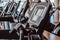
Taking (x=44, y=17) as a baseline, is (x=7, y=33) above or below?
below

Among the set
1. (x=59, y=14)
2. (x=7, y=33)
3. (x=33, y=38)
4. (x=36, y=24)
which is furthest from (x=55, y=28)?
(x=59, y=14)

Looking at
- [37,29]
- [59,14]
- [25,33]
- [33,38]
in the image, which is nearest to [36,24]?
[37,29]

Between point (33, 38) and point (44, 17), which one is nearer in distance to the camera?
point (44, 17)

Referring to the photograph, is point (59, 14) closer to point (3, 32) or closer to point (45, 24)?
point (3, 32)

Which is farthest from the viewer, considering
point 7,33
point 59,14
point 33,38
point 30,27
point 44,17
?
point 59,14

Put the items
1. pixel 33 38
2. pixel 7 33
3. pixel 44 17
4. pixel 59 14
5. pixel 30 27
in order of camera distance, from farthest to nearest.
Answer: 1. pixel 59 14
2. pixel 7 33
3. pixel 33 38
4. pixel 30 27
5. pixel 44 17

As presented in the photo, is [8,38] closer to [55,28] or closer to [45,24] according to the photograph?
[55,28]

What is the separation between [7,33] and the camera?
2.51m

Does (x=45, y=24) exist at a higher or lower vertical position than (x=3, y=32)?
higher

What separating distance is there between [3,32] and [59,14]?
5.97 m

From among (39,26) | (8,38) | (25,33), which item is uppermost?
(39,26)

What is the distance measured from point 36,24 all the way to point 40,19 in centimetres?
8

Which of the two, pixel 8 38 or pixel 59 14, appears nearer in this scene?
pixel 8 38

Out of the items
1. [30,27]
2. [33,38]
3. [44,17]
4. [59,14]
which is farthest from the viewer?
[59,14]
